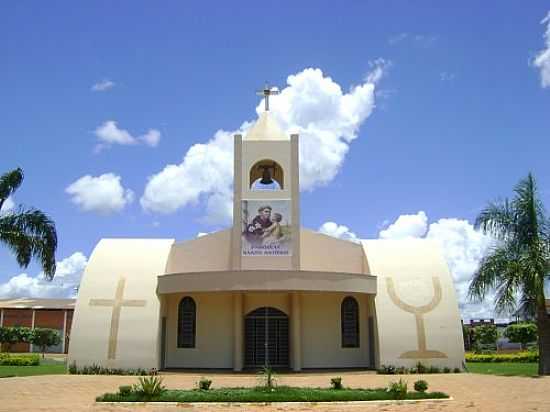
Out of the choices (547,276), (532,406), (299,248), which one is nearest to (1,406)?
(532,406)

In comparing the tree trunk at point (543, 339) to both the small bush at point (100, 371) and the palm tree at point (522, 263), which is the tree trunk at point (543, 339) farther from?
the small bush at point (100, 371)

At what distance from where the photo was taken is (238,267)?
25844 millimetres

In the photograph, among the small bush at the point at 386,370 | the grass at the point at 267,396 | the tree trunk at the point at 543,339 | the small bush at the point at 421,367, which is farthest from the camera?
the small bush at the point at 421,367

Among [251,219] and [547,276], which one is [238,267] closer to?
[251,219]

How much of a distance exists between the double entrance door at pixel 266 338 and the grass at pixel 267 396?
10421 millimetres

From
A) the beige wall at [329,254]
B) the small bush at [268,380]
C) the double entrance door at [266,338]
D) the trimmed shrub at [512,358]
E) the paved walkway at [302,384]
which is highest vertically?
the beige wall at [329,254]

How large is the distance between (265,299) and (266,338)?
1.59m

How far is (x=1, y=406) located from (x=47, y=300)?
1798 inches

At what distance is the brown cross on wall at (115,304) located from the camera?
2511 cm

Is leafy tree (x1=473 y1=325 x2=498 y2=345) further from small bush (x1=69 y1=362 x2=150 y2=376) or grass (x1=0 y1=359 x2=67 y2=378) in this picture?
small bush (x1=69 y1=362 x2=150 y2=376)

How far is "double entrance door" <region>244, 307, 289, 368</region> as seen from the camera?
26406mm

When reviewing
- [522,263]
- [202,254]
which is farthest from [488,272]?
[202,254]

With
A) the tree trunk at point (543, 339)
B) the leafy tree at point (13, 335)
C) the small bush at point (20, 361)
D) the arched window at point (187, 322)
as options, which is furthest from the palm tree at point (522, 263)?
the leafy tree at point (13, 335)

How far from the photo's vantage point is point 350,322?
2761cm
